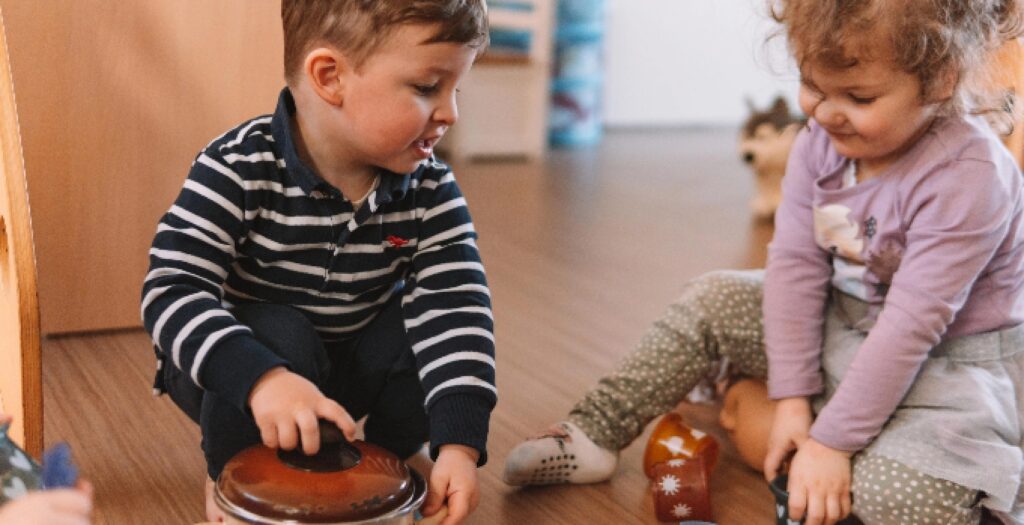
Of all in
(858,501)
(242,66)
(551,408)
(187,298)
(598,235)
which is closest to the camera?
(187,298)

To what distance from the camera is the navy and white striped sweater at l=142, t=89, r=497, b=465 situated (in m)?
0.92

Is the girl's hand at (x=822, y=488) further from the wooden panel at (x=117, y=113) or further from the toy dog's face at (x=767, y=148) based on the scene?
the toy dog's face at (x=767, y=148)

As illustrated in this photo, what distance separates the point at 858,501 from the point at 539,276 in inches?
36.6

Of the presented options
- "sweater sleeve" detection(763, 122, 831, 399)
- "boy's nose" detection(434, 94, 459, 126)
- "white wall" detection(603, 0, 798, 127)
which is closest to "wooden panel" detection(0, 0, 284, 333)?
"boy's nose" detection(434, 94, 459, 126)

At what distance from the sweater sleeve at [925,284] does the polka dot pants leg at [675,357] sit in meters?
0.18

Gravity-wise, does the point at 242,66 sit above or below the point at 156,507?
above

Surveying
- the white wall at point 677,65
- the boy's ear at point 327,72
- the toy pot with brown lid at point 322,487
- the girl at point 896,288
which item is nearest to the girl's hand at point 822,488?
the girl at point 896,288

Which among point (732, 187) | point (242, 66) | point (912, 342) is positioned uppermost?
point (242, 66)

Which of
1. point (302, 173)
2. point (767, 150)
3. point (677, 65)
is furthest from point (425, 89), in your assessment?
point (677, 65)

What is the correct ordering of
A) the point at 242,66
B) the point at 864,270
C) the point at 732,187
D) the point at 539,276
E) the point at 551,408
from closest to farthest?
the point at 864,270
the point at 551,408
the point at 242,66
the point at 539,276
the point at 732,187

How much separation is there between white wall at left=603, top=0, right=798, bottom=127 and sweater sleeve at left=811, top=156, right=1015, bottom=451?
2.49m

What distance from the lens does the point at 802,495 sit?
1031 millimetres

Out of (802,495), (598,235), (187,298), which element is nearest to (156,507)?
(187,298)

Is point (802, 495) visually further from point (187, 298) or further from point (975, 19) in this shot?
point (187, 298)
